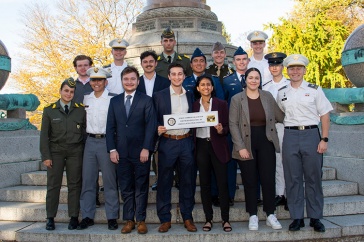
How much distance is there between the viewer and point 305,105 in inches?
208

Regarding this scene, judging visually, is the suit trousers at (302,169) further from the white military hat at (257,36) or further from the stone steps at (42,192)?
the white military hat at (257,36)

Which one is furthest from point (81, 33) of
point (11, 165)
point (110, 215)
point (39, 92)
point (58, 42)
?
point (110, 215)

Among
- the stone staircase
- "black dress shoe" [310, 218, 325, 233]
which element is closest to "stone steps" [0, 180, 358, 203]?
the stone staircase

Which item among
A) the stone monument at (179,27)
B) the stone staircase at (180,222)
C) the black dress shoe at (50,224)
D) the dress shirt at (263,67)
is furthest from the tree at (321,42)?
the black dress shoe at (50,224)

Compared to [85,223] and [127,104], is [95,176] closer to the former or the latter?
[85,223]

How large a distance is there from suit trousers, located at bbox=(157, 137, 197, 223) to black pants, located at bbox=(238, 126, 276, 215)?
733 mm

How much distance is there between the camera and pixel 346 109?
25.0 feet

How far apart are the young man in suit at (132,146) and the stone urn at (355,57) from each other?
4.29 meters

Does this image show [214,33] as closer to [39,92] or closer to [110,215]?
[110,215]

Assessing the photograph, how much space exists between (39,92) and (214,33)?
53.7ft

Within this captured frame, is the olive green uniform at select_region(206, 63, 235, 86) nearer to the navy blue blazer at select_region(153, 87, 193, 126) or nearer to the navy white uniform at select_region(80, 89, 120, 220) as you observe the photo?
the navy blue blazer at select_region(153, 87, 193, 126)

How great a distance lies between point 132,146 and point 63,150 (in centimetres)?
111

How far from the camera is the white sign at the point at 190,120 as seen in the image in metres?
5.13

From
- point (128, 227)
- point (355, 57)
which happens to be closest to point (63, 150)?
point (128, 227)
